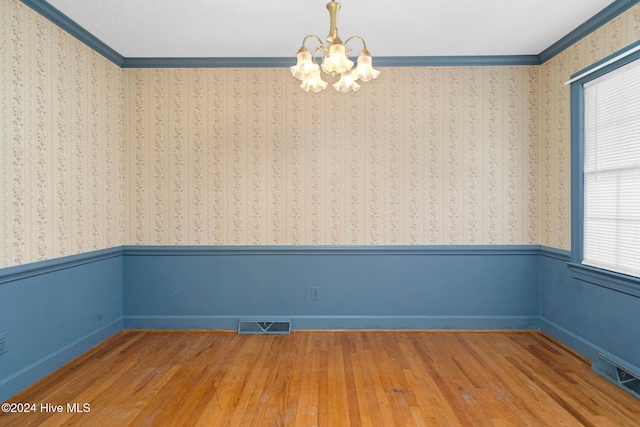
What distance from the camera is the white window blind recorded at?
2541 mm

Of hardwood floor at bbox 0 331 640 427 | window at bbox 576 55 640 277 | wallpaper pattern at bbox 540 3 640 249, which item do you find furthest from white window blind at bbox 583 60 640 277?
hardwood floor at bbox 0 331 640 427

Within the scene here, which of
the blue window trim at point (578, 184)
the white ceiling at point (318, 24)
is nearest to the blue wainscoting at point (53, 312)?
the white ceiling at point (318, 24)

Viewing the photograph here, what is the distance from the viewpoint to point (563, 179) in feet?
10.7

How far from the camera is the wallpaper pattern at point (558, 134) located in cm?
297

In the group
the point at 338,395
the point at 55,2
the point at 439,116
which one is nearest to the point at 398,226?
the point at 439,116

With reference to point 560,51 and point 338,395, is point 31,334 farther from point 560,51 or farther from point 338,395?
point 560,51

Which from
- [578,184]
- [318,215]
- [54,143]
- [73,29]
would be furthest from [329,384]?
[73,29]

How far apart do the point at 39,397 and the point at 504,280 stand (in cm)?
396

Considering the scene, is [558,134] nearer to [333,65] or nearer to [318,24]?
[318,24]

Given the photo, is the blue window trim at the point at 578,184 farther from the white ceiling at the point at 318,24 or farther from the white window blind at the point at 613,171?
the white ceiling at the point at 318,24

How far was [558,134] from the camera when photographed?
332 cm

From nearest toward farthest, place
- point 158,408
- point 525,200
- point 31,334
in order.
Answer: point 158,408 < point 31,334 < point 525,200

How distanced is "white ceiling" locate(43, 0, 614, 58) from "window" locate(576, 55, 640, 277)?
24.8 inches

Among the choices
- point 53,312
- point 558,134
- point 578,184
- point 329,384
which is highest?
point 558,134
